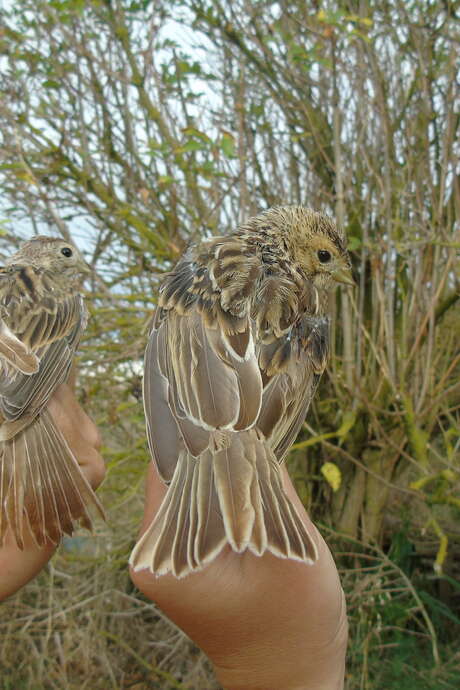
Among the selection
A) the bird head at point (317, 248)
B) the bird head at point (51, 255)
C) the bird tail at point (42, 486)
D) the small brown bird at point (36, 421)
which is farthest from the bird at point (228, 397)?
the bird head at point (51, 255)

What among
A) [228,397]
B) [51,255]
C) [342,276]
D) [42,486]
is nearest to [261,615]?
[228,397]

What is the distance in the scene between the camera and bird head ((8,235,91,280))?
2.96 m

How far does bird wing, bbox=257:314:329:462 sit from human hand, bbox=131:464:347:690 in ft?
1.22

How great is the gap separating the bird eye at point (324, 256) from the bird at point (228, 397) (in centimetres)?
22

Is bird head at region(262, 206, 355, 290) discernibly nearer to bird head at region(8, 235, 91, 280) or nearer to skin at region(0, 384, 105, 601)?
skin at region(0, 384, 105, 601)

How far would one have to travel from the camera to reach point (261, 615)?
114 centimetres

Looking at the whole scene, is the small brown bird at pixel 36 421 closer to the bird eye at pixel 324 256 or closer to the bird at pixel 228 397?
the bird at pixel 228 397

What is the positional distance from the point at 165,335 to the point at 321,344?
49 cm

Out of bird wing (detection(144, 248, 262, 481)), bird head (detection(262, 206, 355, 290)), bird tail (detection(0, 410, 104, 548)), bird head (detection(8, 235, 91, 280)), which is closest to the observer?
bird wing (detection(144, 248, 262, 481))

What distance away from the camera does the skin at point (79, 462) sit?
5.22 ft

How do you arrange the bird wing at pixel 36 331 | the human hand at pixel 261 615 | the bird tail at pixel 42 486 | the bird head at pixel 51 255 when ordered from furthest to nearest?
the bird head at pixel 51 255 → the bird wing at pixel 36 331 → the bird tail at pixel 42 486 → the human hand at pixel 261 615

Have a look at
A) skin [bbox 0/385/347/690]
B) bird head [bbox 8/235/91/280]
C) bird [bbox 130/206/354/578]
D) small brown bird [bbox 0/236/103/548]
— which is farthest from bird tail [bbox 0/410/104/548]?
bird head [bbox 8/235/91/280]

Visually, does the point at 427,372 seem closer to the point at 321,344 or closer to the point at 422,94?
the point at 422,94

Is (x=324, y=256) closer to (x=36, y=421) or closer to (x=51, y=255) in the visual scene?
(x=36, y=421)
